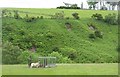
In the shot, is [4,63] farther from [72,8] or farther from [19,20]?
[72,8]

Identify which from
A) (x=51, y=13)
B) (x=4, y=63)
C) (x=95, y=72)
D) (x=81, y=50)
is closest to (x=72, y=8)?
(x=51, y=13)

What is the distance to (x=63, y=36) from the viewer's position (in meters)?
10.5

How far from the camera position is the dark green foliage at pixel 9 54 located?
9227 mm

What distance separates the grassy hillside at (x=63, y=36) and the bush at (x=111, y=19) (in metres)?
0.13

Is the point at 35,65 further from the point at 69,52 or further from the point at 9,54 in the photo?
the point at 69,52

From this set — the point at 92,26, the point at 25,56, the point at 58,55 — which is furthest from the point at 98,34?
the point at 25,56

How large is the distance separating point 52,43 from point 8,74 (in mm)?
3340

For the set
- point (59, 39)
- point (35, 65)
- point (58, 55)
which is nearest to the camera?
point (35, 65)

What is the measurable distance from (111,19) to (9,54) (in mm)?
3784

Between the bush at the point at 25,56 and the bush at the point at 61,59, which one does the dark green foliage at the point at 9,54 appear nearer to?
the bush at the point at 25,56

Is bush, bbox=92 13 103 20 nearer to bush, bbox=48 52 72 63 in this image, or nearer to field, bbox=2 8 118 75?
field, bbox=2 8 118 75

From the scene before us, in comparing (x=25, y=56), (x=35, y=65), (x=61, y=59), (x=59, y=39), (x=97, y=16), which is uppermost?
(x=97, y=16)

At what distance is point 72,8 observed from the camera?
Answer: 1071 cm

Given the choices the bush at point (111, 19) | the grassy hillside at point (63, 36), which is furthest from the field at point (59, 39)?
the bush at point (111, 19)
